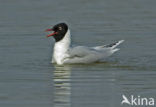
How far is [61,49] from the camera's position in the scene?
1755cm

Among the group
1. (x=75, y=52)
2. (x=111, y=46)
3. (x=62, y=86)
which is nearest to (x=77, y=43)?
(x=111, y=46)

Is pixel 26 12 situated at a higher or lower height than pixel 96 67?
higher

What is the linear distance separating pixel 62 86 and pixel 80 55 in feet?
8.51

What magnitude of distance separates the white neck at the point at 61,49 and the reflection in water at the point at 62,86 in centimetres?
40

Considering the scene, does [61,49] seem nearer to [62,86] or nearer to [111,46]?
[111,46]

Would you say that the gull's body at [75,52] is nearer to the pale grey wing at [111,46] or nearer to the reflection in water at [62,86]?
the pale grey wing at [111,46]

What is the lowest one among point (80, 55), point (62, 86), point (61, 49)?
point (62, 86)

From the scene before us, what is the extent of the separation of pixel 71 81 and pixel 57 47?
2722 mm

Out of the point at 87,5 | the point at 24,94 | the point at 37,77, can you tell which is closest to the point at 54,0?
the point at 87,5

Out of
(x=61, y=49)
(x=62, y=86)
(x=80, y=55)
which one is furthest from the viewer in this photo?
(x=61, y=49)

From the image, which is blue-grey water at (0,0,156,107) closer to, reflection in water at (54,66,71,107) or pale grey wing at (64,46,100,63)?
reflection in water at (54,66,71,107)

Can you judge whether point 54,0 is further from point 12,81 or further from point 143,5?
point 12,81

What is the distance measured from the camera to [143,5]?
78.6 feet

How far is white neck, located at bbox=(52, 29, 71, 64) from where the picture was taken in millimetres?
17344
